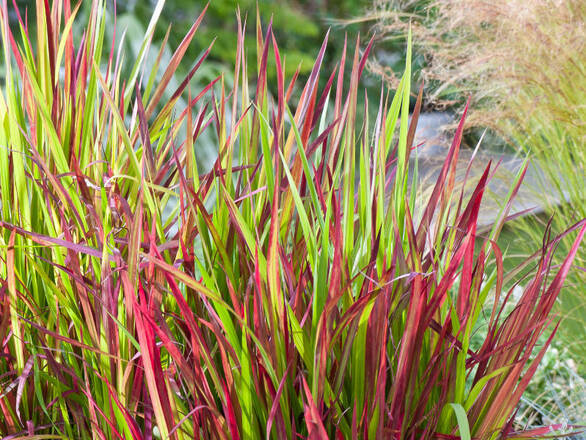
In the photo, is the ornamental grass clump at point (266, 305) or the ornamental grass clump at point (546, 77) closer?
the ornamental grass clump at point (266, 305)

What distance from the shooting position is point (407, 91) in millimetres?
523

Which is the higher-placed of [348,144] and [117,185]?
[348,144]

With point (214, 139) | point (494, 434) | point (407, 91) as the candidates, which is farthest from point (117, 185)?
point (214, 139)

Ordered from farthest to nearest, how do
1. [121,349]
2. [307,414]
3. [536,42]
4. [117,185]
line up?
[536,42], [117,185], [121,349], [307,414]

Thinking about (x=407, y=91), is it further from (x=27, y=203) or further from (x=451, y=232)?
(x=27, y=203)

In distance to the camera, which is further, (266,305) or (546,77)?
(546,77)

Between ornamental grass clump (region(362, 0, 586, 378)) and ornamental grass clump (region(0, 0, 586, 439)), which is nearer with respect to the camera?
ornamental grass clump (region(0, 0, 586, 439))

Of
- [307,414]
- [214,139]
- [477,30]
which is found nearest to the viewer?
[307,414]

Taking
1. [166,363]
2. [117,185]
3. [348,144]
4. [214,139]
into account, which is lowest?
[214,139]

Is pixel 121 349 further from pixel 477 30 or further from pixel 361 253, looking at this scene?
pixel 477 30

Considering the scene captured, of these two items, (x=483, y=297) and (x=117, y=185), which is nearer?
(x=483, y=297)

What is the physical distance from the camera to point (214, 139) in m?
2.71

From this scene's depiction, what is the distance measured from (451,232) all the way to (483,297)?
87 mm

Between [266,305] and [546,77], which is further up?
[546,77]
